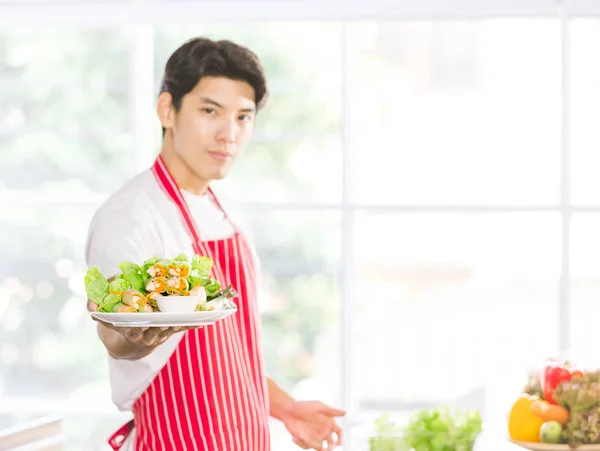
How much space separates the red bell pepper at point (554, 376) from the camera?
2.16 m

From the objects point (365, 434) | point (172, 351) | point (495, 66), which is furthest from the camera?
point (495, 66)

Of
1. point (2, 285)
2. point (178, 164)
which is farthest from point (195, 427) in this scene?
point (2, 285)

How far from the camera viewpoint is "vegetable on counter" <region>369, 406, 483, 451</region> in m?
1.94

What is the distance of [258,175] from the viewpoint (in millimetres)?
4270

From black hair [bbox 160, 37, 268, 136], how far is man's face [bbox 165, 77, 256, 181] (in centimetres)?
2

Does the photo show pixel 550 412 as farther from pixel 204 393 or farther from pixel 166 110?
pixel 166 110

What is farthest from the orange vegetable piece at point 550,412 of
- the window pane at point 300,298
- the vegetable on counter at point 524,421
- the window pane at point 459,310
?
the window pane at point 300,298

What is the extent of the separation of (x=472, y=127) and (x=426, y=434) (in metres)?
2.56

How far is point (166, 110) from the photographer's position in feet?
7.97

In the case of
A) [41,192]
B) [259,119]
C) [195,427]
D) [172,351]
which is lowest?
[195,427]

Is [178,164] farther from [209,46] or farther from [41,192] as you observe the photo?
[41,192]

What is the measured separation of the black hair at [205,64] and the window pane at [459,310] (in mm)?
1739

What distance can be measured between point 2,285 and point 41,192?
1.36 ft

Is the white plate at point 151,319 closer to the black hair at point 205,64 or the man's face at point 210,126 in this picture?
the man's face at point 210,126
